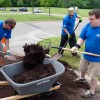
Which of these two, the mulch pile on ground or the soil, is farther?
the mulch pile on ground

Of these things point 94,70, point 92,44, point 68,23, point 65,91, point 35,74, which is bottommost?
point 65,91

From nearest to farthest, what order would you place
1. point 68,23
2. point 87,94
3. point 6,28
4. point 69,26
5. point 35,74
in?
point 35,74 → point 87,94 → point 6,28 → point 68,23 → point 69,26

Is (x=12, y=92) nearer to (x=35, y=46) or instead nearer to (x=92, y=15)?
(x=35, y=46)

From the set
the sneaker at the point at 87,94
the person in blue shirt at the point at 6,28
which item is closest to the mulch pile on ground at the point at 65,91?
the sneaker at the point at 87,94

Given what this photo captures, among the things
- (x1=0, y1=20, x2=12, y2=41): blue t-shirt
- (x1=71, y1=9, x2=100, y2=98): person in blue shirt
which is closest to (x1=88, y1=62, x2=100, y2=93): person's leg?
(x1=71, y1=9, x2=100, y2=98): person in blue shirt

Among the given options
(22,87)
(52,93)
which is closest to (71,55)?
Answer: (52,93)

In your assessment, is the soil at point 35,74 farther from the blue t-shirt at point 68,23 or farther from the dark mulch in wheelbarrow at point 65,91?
the blue t-shirt at point 68,23

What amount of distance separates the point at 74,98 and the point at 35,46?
1.36 meters

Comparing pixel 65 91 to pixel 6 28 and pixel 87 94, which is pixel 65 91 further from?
pixel 6 28

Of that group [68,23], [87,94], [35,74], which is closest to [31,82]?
[35,74]

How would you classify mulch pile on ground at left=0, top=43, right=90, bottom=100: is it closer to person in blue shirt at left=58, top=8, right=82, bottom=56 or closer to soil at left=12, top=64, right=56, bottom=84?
soil at left=12, top=64, right=56, bottom=84

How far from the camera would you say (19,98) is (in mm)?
4305

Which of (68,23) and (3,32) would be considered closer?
(3,32)

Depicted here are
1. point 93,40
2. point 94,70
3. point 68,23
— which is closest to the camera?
point 93,40
